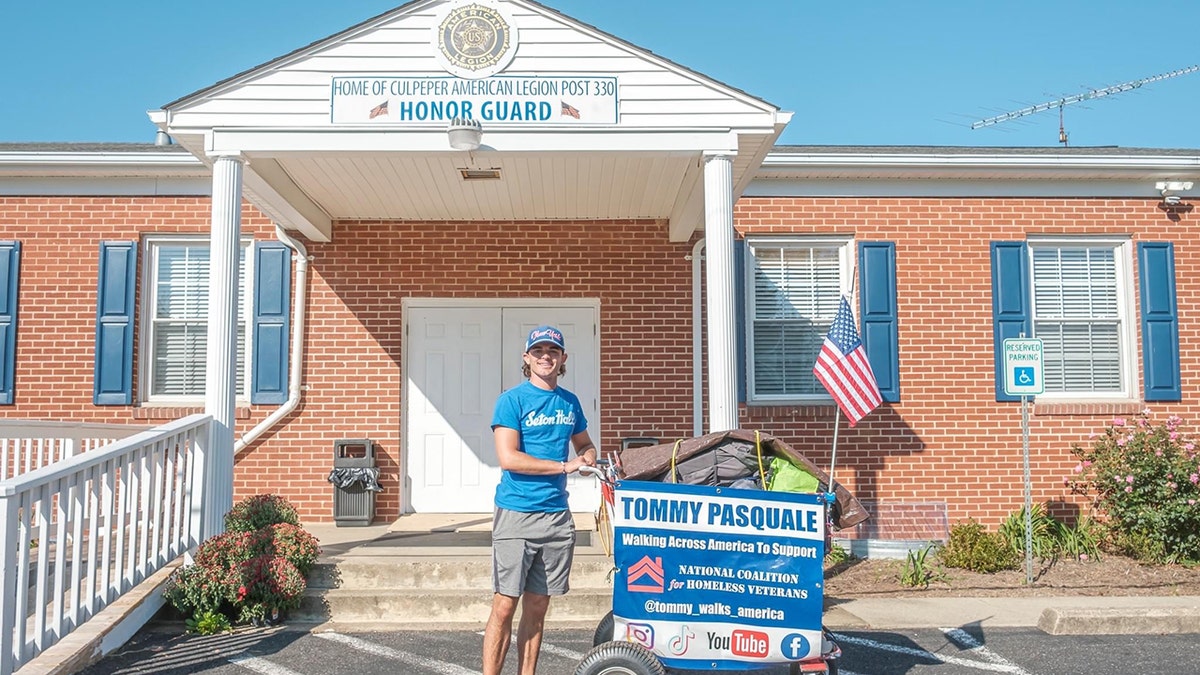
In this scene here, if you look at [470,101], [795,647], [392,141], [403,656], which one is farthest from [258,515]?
[795,647]

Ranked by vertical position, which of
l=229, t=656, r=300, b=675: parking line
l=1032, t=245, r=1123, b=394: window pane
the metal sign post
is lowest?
l=229, t=656, r=300, b=675: parking line

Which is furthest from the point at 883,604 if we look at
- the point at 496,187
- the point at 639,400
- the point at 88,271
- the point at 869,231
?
the point at 88,271

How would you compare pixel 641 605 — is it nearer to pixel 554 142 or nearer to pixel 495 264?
pixel 554 142

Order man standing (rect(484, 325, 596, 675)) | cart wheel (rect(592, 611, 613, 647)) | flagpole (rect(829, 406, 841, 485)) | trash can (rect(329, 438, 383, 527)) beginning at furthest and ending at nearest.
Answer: trash can (rect(329, 438, 383, 527)) < flagpole (rect(829, 406, 841, 485)) < cart wheel (rect(592, 611, 613, 647)) < man standing (rect(484, 325, 596, 675))

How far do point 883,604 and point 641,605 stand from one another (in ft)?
10.6

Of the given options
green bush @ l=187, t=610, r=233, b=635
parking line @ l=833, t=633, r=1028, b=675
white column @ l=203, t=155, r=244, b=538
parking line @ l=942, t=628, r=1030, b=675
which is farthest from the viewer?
white column @ l=203, t=155, r=244, b=538

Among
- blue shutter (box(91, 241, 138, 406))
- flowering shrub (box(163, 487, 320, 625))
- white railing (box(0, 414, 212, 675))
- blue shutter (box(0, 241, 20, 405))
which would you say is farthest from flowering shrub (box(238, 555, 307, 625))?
blue shutter (box(0, 241, 20, 405))

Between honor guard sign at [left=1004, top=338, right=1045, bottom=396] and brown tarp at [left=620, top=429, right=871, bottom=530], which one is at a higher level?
honor guard sign at [left=1004, top=338, right=1045, bottom=396]

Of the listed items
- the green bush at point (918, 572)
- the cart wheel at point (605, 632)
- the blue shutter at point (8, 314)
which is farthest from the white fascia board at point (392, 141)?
the green bush at point (918, 572)

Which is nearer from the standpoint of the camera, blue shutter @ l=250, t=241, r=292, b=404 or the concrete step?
the concrete step

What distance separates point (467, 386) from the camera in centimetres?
916

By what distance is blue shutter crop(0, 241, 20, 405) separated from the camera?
28.9 feet

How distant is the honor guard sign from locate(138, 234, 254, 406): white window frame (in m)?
6.70

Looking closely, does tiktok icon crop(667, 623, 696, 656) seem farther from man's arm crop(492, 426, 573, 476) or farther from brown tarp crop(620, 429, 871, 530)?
man's arm crop(492, 426, 573, 476)
